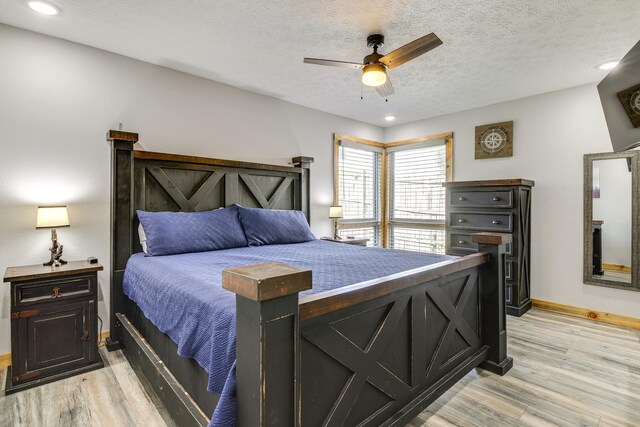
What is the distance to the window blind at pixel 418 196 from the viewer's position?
505cm

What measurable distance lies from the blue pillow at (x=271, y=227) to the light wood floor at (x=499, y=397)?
5.02 ft

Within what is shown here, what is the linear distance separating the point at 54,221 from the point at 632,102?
12.1 feet

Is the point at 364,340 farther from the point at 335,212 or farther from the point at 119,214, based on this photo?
the point at 335,212

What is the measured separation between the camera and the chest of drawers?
→ 376 centimetres

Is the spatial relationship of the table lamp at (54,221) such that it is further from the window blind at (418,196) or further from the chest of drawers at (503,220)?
the window blind at (418,196)

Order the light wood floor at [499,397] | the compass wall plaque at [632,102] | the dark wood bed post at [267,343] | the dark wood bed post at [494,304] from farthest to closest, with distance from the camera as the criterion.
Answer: the dark wood bed post at [494,304] → the light wood floor at [499,397] → the compass wall plaque at [632,102] → the dark wood bed post at [267,343]

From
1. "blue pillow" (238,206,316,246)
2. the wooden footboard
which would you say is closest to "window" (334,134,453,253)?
"blue pillow" (238,206,316,246)

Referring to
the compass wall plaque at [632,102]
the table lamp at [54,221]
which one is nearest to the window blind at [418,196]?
the compass wall plaque at [632,102]

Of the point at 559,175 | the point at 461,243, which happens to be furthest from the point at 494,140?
the point at 461,243

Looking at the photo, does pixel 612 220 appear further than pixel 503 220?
No

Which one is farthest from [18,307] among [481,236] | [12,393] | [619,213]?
[619,213]

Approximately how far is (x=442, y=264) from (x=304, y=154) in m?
2.98

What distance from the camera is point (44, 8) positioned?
231 cm

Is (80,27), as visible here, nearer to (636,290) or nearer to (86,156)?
(86,156)
